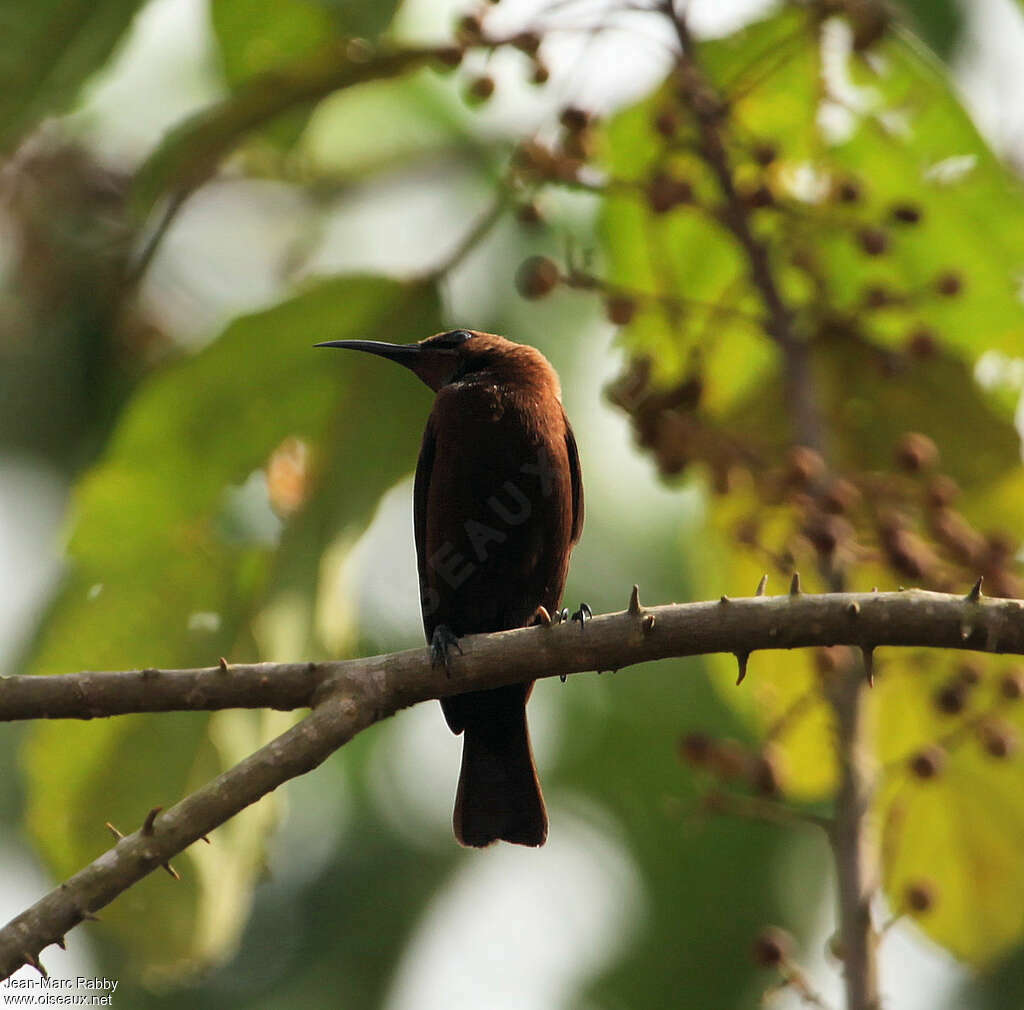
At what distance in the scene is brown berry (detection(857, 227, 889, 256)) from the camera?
362 cm

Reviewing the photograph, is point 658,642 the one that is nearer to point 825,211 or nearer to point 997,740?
point 997,740

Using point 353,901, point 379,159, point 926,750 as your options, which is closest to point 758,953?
point 926,750

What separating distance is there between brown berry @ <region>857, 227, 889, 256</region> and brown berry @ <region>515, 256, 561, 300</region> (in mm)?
753

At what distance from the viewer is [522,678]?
106 inches

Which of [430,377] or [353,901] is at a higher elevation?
[430,377]

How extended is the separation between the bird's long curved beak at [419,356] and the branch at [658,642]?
140 cm

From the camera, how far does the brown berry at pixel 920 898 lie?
3.47m

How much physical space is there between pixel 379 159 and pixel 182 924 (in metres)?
3.65

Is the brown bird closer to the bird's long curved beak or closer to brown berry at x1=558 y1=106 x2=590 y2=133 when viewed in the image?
the bird's long curved beak

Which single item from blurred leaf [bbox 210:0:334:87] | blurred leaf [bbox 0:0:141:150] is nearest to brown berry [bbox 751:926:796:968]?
blurred leaf [bbox 0:0:141:150]

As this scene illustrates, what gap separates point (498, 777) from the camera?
381 centimetres

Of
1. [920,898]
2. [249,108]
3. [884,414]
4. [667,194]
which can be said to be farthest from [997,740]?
[249,108]

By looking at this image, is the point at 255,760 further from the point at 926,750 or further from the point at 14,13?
the point at 14,13

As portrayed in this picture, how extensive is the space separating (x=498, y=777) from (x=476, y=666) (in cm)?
123
